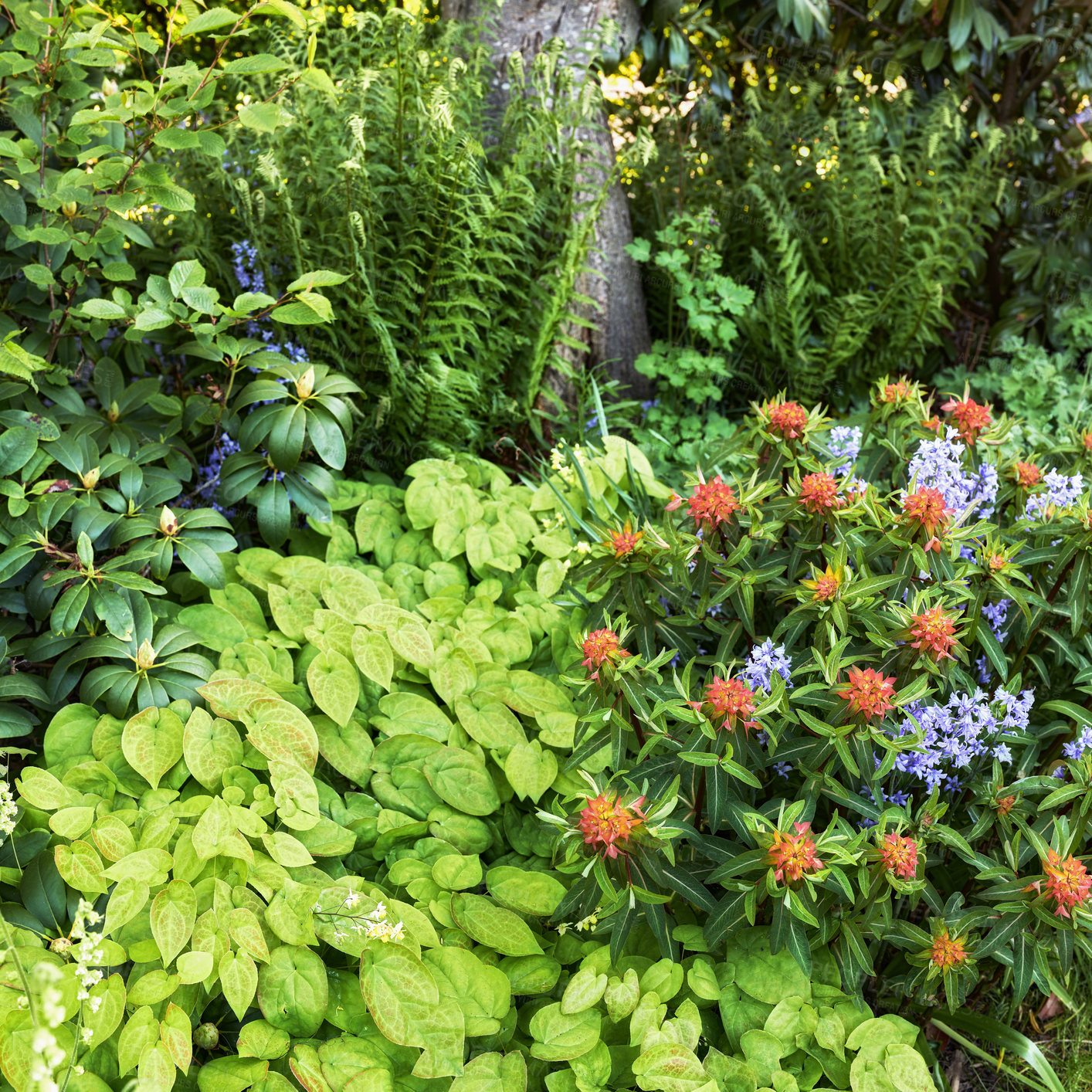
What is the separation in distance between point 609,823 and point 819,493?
0.76 meters

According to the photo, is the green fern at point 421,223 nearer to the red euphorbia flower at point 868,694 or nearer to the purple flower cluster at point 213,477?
the purple flower cluster at point 213,477

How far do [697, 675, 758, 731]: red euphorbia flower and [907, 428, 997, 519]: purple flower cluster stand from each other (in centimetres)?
66

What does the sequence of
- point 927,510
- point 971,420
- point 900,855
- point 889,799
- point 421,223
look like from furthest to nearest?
point 421,223
point 971,420
point 889,799
point 927,510
point 900,855

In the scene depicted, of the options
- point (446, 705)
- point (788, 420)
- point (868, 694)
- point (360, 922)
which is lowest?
point (446, 705)

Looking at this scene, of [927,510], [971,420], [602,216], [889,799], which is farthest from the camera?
[602,216]

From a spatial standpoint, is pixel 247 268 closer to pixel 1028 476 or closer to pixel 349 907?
pixel 349 907

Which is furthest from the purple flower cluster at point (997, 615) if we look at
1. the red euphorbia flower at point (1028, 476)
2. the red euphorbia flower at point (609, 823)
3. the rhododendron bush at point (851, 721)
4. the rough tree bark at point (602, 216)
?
the rough tree bark at point (602, 216)

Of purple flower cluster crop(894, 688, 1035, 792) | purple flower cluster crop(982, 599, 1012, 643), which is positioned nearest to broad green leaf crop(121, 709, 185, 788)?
purple flower cluster crop(894, 688, 1035, 792)

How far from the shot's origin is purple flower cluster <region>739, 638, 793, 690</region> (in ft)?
5.52

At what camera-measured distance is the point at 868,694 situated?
1.48m

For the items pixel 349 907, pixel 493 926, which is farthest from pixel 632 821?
pixel 349 907

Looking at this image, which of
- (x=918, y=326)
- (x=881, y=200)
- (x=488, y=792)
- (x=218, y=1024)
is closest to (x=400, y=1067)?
(x=218, y=1024)

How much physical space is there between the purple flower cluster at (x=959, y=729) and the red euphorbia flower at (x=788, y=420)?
2.04 feet

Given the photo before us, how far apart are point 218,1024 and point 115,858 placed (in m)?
0.36
